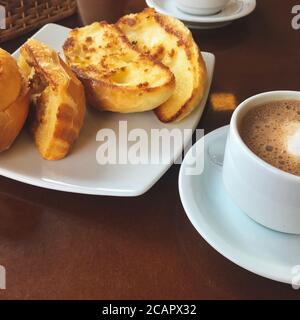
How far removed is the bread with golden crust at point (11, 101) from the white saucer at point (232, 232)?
0.94ft

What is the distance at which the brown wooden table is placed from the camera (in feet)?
1.88

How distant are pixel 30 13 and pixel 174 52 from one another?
398 mm

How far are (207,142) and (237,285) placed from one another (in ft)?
0.81

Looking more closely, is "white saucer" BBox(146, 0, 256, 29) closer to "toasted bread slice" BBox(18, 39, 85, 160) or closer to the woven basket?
the woven basket

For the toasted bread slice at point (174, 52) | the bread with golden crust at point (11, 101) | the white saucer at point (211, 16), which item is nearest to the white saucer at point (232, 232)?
the toasted bread slice at point (174, 52)

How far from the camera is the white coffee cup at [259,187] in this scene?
0.54 meters

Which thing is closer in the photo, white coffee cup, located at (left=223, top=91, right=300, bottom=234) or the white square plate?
white coffee cup, located at (left=223, top=91, right=300, bottom=234)

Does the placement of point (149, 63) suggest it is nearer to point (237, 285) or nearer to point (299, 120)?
point (299, 120)

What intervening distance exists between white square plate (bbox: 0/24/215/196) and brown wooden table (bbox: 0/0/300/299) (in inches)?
1.2

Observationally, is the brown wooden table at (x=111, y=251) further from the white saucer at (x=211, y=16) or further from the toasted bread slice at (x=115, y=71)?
the white saucer at (x=211, y=16)

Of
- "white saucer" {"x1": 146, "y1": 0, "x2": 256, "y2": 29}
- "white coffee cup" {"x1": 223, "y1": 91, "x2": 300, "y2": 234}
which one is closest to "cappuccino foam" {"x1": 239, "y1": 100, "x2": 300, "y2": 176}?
"white coffee cup" {"x1": 223, "y1": 91, "x2": 300, "y2": 234}

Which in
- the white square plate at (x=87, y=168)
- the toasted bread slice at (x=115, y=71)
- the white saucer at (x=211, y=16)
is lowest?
the white saucer at (x=211, y=16)

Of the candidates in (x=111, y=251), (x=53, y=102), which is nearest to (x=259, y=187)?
(x=111, y=251)

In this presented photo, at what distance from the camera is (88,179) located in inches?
27.0
